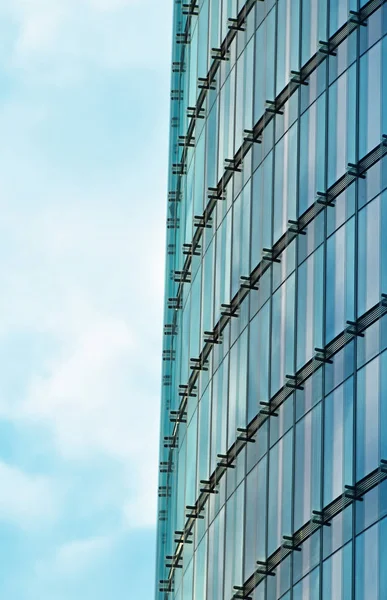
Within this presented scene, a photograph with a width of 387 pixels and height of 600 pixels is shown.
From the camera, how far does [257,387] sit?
36.6 m

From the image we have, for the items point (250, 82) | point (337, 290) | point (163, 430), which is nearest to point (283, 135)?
point (250, 82)

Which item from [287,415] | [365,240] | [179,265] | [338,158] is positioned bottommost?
[287,415]

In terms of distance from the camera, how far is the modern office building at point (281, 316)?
30594mm

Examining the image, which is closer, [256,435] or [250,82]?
[256,435]

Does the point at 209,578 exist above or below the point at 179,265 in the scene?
below

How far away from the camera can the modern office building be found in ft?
100

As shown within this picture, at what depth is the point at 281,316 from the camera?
3559 centimetres

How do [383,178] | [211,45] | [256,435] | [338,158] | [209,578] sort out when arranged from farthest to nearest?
1. [211,45]
2. [209,578]
3. [256,435]
4. [338,158]
5. [383,178]

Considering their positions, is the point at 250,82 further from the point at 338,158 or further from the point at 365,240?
the point at 365,240

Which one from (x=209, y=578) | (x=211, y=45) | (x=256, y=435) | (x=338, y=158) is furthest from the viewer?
(x=211, y=45)

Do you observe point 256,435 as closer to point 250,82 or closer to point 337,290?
point 337,290

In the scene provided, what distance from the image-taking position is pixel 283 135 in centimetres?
3738

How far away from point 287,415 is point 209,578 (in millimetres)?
6665

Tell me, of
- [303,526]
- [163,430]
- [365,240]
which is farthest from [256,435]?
[163,430]
